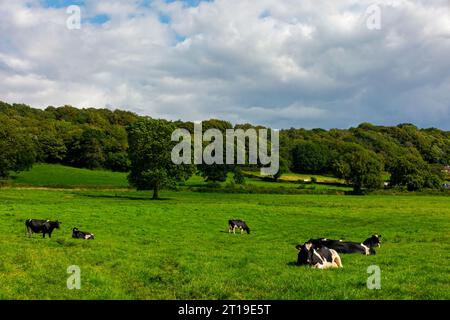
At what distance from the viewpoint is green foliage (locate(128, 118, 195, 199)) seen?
67875 mm

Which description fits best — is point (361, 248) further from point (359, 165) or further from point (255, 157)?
point (255, 157)

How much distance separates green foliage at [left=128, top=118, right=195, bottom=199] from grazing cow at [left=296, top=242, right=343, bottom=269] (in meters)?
51.0

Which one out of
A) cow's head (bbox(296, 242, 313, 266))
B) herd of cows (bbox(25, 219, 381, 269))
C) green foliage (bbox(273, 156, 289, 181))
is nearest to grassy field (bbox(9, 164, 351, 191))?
green foliage (bbox(273, 156, 289, 181))

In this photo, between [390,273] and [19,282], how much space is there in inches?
450

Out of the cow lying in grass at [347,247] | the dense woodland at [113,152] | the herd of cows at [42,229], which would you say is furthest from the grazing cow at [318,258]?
the dense woodland at [113,152]

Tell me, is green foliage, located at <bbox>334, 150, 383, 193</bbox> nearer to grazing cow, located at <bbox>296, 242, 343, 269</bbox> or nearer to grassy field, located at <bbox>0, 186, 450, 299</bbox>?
grassy field, located at <bbox>0, 186, 450, 299</bbox>

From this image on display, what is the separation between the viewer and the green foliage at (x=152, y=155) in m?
67.9

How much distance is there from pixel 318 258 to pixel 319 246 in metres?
0.74

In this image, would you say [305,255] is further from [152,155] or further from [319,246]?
[152,155]

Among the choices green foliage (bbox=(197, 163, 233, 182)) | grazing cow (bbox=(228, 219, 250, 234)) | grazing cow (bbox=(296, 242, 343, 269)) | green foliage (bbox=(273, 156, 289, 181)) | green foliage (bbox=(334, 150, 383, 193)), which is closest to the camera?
grazing cow (bbox=(296, 242, 343, 269))

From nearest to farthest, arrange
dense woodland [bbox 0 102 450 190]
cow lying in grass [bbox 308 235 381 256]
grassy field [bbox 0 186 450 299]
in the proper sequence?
grassy field [bbox 0 186 450 299] → cow lying in grass [bbox 308 235 381 256] → dense woodland [bbox 0 102 450 190]

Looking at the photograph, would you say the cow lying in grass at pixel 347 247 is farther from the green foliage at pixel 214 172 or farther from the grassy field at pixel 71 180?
the green foliage at pixel 214 172
